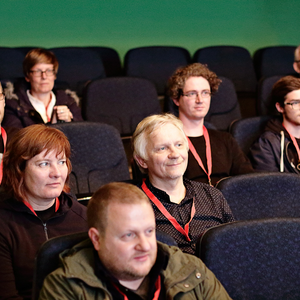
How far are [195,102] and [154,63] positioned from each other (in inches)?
60.3

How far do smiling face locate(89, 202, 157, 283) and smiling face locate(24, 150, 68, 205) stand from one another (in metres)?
0.51

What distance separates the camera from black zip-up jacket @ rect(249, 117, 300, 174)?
295 centimetres

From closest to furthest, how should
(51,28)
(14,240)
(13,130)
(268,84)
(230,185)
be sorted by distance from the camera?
(14,240) < (230,185) < (13,130) < (268,84) < (51,28)

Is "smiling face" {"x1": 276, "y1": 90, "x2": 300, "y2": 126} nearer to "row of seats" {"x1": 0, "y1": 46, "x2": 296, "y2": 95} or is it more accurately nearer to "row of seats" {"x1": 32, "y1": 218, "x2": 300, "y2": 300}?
"row of seats" {"x1": 0, "y1": 46, "x2": 296, "y2": 95}

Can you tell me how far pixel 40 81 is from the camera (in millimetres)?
3248

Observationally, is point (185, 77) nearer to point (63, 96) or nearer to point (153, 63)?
point (63, 96)

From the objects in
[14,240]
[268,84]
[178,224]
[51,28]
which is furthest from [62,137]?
[51,28]

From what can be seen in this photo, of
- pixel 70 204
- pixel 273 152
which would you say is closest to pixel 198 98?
pixel 273 152

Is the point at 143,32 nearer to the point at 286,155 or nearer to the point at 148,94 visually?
the point at 148,94

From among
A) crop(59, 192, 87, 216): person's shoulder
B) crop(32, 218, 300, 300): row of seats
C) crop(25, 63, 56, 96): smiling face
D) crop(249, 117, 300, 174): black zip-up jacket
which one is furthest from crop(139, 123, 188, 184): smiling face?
crop(25, 63, 56, 96): smiling face

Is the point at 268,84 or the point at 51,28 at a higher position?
the point at 51,28

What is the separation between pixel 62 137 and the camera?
1886 mm

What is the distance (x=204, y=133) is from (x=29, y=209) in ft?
4.57

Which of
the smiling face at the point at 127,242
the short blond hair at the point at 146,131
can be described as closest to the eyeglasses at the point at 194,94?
the short blond hair at the point at 146,131
